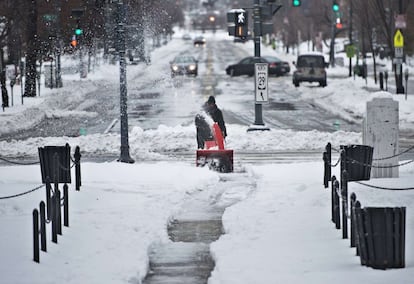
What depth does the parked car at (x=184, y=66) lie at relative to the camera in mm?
60094

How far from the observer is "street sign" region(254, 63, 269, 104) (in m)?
25.5

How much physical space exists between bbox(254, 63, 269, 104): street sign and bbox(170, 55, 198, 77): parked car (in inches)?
1350

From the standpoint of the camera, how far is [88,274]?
10062 millimetres

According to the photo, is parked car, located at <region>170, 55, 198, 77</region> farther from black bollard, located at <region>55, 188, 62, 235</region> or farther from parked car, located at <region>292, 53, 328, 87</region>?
black bollard, located at <region>55, 188, 62, 235</region>

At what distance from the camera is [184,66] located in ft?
198

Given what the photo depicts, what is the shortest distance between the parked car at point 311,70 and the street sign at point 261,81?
22966mm

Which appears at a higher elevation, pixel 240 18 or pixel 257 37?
pixel 240 18

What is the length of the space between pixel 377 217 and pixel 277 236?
2.25m

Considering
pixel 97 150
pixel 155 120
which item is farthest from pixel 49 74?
pixel 97 150

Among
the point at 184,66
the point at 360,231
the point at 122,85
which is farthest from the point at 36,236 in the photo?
the point at 184,66

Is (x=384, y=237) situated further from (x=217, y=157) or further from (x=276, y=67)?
(x=276, y=67)

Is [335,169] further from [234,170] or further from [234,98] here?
[234,98]

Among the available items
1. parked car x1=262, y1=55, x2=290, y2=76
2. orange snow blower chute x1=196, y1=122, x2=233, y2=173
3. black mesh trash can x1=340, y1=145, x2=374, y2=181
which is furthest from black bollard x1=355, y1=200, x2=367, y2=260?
parked car x1=262, y1=55, x2=290, y2=76

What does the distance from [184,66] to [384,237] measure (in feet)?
167
